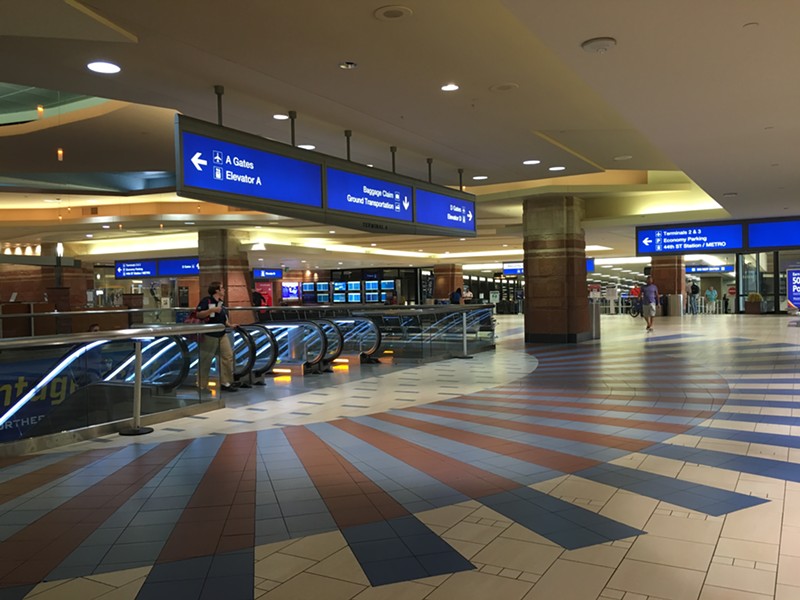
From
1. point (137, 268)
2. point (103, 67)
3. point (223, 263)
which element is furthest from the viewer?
point (137, 268)

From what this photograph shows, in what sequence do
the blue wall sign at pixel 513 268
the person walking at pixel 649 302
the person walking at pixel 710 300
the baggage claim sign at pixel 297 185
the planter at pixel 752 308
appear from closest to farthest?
the baggage claim sign at pixel 297 185
the person walking at pixel 649 302
the planter at pixel 752 308
the person walking at pixel 710 300
the blue wall sign at pixel 513 268

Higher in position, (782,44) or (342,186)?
(782,44)

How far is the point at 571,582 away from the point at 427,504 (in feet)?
4.32

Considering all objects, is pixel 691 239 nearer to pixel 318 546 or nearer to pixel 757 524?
pixel 757 524

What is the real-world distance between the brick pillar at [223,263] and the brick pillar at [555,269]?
10.1 meters

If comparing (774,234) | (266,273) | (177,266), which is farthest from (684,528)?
(266,273)

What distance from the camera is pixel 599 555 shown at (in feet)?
10.9

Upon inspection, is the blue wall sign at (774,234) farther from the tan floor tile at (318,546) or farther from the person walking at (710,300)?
the person walking at (710,300)

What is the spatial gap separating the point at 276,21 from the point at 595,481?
13.6 ft

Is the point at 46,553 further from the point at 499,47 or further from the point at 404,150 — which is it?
the point at 404,150

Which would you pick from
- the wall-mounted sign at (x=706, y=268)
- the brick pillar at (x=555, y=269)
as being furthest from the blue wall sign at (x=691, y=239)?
the wall-mounted sign at (x=706, y=268)

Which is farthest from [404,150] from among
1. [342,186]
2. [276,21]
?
[276,21]

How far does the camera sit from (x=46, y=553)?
3479 mm

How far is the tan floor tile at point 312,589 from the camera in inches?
115
